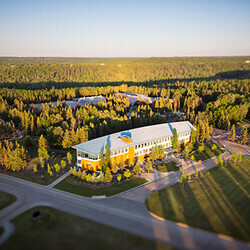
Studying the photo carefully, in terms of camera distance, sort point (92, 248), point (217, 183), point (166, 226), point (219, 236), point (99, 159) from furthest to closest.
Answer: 1. point (99, 159)
2. point (217, 183)
3. point (166, 226)
4. point (219, 236)
5. point (92, 248)

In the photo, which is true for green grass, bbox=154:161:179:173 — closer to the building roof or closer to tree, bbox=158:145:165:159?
tree, bbox=158:145:165:159

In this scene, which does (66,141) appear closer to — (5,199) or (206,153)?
(5,199)

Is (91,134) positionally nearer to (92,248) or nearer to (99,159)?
(99,159)

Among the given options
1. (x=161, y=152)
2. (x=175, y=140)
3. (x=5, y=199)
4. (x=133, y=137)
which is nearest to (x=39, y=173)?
(x=5, y=199)

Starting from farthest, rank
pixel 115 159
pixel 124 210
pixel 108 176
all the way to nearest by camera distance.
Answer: pixel 115 159 < pixel 108 176 < pixel 124 210

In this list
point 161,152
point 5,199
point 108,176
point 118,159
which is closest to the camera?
point 5,199

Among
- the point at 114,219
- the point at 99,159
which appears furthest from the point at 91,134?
the point at 114,219

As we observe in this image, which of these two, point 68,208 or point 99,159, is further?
point 99,159
